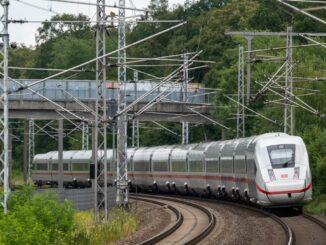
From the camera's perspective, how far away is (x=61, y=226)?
107ft

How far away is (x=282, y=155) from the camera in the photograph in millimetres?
37938

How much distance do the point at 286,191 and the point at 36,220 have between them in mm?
10172

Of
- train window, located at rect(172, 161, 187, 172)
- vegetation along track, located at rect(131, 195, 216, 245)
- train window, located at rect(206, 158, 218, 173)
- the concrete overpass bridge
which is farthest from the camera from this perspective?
the concrete overpass bridge

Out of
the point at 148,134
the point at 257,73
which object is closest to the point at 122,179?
the point at 257,73

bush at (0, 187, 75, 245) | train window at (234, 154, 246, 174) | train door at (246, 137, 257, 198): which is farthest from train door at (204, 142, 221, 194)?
bush at (0, 187, 75, 245)

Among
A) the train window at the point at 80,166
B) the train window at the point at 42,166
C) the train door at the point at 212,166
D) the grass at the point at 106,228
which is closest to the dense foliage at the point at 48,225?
the grass at the point at 106,228

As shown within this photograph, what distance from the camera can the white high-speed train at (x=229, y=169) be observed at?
37.2 metres

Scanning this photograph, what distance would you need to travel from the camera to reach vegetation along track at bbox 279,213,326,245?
99.1 ft

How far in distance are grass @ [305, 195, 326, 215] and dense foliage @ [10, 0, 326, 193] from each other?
3.99ft

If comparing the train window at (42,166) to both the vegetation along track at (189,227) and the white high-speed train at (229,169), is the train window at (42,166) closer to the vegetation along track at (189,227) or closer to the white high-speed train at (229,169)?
the white high-speed train at (229,169)

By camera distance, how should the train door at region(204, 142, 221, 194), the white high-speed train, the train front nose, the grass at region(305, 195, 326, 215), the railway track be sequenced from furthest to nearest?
the train door at region(204, 142, 221, 194) → the grass at region(305, 195, 326, 215) → the white high-speed train → the train front nose → the railway track

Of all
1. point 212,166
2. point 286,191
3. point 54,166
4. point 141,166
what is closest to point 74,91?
point 141,166

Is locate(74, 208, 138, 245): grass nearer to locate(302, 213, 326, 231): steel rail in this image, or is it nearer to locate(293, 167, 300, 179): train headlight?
locate(293, 167, 300, 179): train headlight

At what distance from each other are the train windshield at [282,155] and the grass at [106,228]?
210 inches
